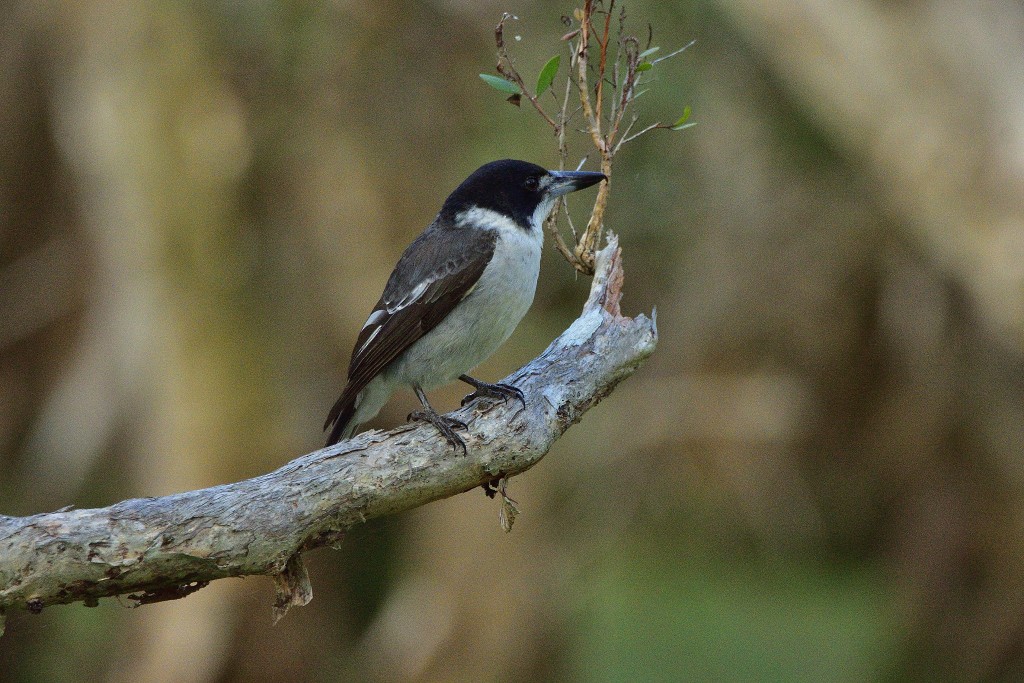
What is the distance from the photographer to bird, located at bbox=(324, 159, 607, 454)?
340 cm

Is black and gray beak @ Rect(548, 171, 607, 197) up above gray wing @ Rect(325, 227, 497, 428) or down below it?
above

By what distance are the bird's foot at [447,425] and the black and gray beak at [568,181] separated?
1005 millimetres

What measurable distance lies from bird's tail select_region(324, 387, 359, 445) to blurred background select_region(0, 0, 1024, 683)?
8.16 feet

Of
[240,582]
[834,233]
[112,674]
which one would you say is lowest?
[112,674]

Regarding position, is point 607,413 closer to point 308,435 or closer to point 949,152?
point 308,435

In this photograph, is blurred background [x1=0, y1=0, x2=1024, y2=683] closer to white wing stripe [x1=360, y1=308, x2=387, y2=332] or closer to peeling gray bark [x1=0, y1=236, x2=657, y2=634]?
white wing stripe [x1=360, y1=308, x2=387, y2=332]

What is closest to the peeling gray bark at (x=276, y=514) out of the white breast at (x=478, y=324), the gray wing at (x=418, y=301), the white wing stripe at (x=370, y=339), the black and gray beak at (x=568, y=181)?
the white breast at (x=478, y=324)

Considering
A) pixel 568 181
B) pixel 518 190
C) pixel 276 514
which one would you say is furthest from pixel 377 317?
pixel 276 514

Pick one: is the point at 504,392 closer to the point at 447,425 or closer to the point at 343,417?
the point at 447,425

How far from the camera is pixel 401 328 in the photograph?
3.41 meters

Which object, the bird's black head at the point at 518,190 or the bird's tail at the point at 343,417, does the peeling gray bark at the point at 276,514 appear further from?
the bird's black head at the point at 518,190

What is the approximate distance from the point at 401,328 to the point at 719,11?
378 cm

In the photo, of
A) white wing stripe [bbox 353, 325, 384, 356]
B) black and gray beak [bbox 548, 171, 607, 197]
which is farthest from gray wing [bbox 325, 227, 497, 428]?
black and gray beak [bbox 548, 171, 607, 197]

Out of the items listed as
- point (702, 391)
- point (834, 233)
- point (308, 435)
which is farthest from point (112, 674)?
point (834, 233)
